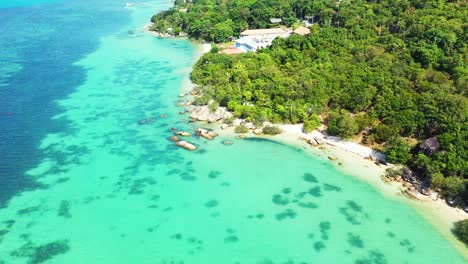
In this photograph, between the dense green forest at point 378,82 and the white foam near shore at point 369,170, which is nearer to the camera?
the white foam near shore at point 369,170

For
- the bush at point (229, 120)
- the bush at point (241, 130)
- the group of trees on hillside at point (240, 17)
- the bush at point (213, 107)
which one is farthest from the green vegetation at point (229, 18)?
the bush at point (241, 130)

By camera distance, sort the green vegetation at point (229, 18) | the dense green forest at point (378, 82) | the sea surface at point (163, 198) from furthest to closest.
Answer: the green vegetation at point (229, 18)
the dense green forest at point (378, 82)
the sea surface at point (163, 198)

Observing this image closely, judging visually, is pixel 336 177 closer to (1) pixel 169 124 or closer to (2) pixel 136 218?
(2) pixel 136 218

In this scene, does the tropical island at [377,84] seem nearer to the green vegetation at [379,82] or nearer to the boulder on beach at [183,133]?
the green vegetation at [379,82]

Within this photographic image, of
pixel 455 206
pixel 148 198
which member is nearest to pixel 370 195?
pixel 455 206

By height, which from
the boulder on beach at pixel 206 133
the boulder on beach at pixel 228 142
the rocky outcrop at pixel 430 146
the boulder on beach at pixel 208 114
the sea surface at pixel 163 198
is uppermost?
the rocky outcrop at pixel 430 146

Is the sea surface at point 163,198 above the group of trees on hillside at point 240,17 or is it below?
below
